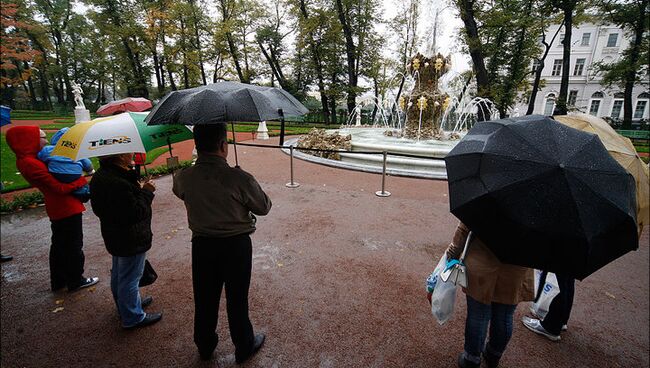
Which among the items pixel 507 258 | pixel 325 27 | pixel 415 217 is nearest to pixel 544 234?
pixel 507 258

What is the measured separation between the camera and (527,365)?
8.80ft

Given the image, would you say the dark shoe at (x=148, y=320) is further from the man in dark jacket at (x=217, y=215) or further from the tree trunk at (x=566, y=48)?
the tree trunk at (x=566, y=48)

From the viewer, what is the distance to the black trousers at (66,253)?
132 inches

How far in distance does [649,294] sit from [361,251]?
3707 mm

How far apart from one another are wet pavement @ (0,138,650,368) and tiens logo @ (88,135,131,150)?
6.07 ft

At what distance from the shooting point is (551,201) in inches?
59.6

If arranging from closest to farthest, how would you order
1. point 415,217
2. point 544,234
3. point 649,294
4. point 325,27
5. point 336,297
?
point 544,234 → point 336,297 → point 649,294 → point 415,217 → point 325,27

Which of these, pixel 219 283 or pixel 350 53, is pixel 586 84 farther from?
pixel 219 283

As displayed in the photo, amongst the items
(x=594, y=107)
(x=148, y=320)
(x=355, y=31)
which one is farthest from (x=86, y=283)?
(x=594, y=107)

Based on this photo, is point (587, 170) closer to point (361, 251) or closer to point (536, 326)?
point (536, 326)

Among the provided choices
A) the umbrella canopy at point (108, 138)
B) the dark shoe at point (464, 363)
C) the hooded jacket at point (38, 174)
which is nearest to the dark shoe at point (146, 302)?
the hooded jacket at point (38, 174)

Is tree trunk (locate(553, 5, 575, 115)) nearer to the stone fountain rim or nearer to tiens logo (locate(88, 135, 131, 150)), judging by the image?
the stone fountain rim

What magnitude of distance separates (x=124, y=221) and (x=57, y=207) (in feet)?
4.41

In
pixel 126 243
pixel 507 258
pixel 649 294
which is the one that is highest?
pixel 507 258
